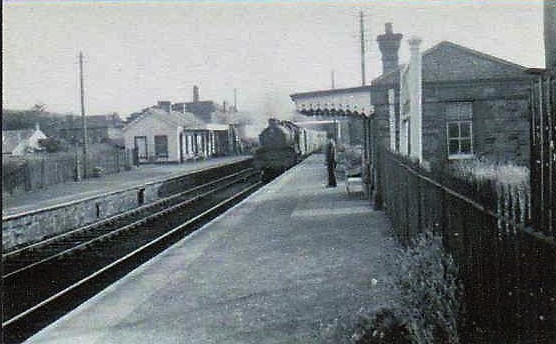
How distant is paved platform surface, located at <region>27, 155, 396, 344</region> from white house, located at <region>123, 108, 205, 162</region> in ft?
111

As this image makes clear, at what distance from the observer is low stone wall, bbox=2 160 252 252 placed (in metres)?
13.8

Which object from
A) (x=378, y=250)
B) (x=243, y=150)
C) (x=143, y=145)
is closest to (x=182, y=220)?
(x=378, y=250)

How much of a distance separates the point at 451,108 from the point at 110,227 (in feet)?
31.0

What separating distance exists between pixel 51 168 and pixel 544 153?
26490 millimetres

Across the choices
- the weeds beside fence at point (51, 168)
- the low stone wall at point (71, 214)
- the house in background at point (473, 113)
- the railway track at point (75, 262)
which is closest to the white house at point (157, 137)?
the weeds beside fence at point (51, 168)

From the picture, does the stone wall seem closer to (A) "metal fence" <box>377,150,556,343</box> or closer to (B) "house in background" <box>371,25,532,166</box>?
(B) "house in background" <box>371,25,532,166</box>

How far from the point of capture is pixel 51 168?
26875 millimetres

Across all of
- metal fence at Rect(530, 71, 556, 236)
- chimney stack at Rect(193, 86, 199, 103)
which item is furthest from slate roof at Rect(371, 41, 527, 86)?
chimney stack at Rect(193, 86, 199, 103)

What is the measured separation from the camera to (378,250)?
28.8 ft

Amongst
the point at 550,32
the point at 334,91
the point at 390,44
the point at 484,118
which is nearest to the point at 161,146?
the point at 390,44

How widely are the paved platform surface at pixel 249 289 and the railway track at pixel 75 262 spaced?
933 mm

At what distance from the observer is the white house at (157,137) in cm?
4519

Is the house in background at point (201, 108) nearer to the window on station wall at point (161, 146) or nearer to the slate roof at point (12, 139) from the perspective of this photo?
the slate roof at point (12, 139)

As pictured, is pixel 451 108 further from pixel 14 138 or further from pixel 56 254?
pixel 14 138
